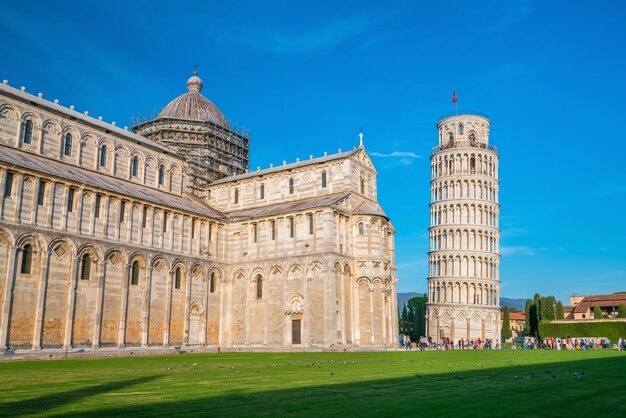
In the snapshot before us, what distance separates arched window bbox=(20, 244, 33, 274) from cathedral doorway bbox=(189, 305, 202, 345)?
51.4 feet

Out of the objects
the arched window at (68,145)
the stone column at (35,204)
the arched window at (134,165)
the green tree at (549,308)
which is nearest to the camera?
the stone column at (35,204)

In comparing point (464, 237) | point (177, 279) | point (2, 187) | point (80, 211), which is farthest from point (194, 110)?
point (464, 237)

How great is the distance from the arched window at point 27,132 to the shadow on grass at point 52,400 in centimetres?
3364

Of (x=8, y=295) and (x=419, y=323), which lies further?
(x=419, y=323)

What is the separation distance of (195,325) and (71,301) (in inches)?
524

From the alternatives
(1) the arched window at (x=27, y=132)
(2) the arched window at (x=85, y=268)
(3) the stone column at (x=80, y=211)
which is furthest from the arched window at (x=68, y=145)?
(2) the arched window at (x=85, y=268)

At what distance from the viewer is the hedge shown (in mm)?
73812

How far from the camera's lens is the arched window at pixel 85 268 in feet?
134

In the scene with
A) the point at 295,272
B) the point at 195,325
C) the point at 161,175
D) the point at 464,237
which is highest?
the point at 161,175

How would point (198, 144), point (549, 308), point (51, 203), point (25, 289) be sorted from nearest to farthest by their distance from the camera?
point (25, 289)
point (51, 203)
point (198, 144)
point (549, 308)

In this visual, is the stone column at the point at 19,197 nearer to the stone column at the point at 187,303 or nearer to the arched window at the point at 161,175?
the stone column at the point at 187,303

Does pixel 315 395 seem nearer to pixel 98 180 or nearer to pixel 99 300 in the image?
pixel 99 300

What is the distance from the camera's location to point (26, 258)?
37344mm

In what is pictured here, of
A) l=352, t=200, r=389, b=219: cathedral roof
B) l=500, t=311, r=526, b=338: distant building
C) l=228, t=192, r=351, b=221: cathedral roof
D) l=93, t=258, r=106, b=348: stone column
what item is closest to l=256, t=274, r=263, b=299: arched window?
l=228, t=192, r=351, b=221: cathedral roof
